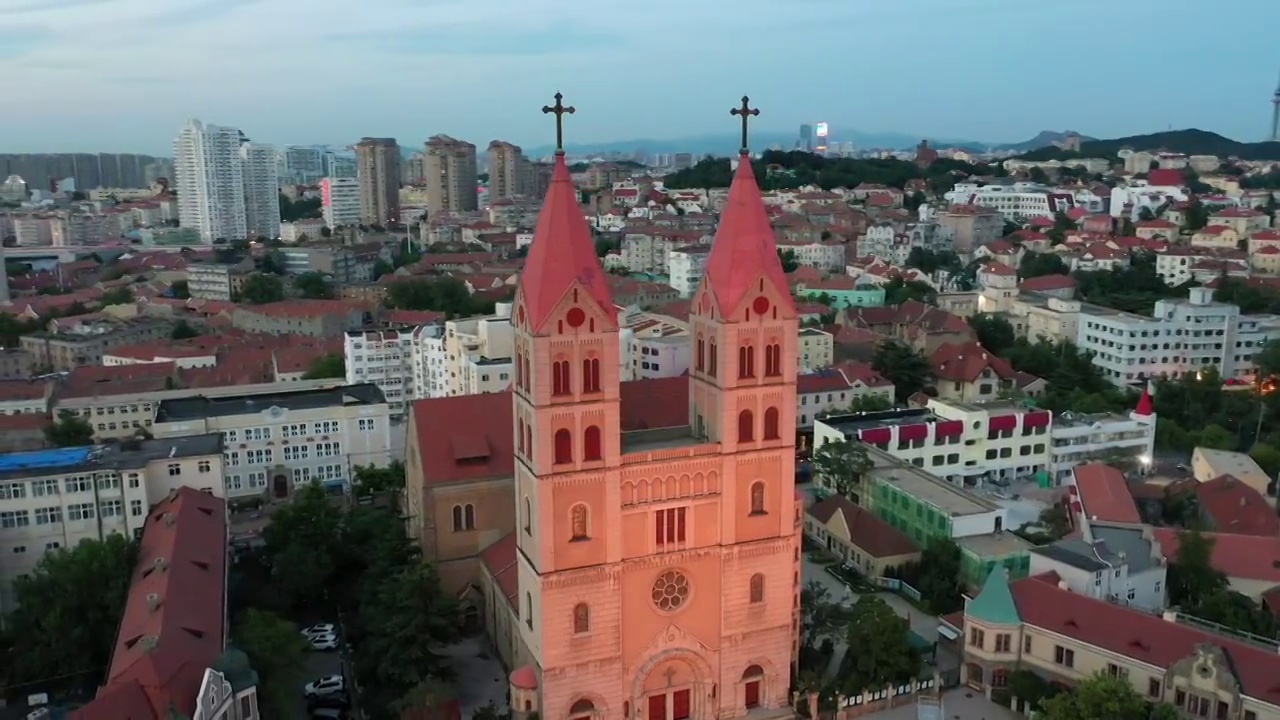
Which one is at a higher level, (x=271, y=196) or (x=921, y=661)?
(x=271, y=196)

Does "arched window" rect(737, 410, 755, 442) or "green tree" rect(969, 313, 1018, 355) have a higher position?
"arched window" rect(737, 410, 755, 442)

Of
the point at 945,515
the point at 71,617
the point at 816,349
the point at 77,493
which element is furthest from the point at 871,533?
the point at 77,493

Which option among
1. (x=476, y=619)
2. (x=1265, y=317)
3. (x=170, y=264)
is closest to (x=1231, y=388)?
(x=1265, y=317)

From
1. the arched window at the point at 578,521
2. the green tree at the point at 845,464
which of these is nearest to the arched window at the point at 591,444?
the arched window at the point at 578,521

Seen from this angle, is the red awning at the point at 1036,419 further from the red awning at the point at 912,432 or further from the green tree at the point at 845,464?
the green tree at the point at 845,464

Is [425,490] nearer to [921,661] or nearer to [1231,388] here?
[921,661]

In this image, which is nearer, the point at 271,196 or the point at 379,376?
the point at 379,376

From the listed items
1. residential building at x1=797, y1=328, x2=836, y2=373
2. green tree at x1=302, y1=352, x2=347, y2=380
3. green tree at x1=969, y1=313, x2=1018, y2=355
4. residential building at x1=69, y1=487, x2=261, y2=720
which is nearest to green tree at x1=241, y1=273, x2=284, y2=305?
green tree at x1=302, y1=352, x2=347, y2=380

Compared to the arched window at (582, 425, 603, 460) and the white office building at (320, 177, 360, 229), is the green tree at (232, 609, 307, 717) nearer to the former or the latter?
the arched window at (582, 425, 603, 460)
